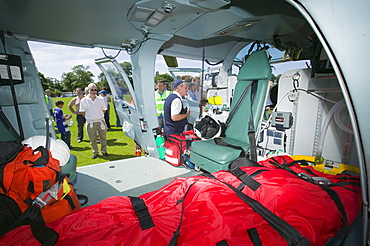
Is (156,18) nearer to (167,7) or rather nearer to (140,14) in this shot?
(140,14)

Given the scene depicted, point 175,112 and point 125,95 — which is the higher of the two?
point 125,95

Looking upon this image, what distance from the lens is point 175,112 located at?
12.0 ft

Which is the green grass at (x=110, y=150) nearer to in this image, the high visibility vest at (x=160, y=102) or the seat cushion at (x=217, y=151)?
the high visibility vest at (x=160, y=102)

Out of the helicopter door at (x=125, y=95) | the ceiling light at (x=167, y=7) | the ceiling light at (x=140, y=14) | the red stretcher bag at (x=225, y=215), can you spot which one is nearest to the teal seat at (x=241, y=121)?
the red stretcher bag at (x=225, y=215)

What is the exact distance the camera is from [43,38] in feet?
9.91

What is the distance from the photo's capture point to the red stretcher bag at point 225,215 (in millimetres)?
963

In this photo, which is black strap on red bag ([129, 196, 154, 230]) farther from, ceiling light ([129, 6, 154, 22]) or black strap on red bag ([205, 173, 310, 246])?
ceiling light ([129, 6, 154, 22])

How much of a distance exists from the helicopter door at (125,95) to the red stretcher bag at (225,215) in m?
2.95

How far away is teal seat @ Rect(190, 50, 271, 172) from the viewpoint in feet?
7.77

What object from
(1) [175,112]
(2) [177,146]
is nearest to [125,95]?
(1) [175,112]

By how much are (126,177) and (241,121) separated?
2135 mm

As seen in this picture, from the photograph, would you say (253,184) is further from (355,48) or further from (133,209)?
(355,48)

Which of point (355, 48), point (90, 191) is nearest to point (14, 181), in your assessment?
point (90, 191)

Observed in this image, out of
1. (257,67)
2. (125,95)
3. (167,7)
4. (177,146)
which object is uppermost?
(167,7)
